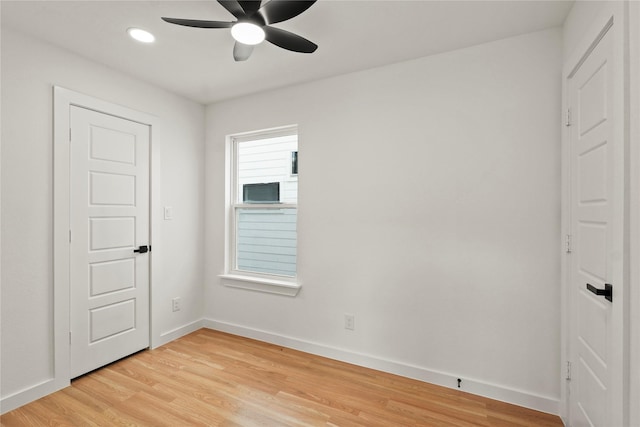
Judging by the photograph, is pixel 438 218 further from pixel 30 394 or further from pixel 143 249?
pixel 30 394

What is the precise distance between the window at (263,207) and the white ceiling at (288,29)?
793 millimetres

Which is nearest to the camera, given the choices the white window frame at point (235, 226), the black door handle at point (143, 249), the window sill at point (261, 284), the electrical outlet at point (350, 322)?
the electrical outlet at point (350, 322)

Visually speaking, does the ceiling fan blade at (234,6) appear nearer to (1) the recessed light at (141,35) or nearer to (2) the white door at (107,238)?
(1) the recessed light at (141,35)

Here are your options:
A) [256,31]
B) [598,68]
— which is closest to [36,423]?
[256,31]

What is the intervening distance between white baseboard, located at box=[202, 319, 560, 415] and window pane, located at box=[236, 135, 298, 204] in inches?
56.3

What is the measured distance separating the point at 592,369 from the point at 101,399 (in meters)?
3.08

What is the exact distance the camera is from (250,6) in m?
1.53

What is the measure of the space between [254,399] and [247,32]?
7.95 feet

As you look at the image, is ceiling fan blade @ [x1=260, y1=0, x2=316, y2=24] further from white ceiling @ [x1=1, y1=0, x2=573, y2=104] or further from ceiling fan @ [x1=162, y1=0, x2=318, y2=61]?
white ceiling @ [x1=1, y1=0, x2=573, y2=104]

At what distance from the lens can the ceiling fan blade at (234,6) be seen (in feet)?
4.85

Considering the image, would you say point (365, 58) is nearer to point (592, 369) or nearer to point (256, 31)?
point (256, 31)

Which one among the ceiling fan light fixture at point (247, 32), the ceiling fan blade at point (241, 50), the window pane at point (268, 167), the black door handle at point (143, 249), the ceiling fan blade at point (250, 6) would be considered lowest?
the black door handle at point (143, 249)

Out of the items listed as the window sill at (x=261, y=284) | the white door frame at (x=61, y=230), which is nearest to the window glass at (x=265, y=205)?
the window sill at (x=261, y=284)

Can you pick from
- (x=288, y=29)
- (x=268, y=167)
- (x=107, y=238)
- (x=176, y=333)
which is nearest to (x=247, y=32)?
(x=288, y=29)
